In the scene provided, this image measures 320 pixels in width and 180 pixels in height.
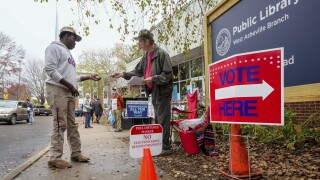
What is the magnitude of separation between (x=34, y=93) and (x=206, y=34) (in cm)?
8178

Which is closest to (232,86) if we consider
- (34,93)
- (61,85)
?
(61,85)

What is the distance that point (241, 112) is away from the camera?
2906 millimetres

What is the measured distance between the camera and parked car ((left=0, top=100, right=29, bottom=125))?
2167 centimetres

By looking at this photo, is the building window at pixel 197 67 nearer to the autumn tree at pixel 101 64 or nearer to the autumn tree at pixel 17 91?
the autumn tree at pixel 101 64

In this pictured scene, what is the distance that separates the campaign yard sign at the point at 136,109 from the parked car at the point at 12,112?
15.0 m

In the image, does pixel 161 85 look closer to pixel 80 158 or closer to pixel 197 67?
pixel 80 158

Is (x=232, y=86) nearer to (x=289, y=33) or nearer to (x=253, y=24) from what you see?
(x=289, y=33)

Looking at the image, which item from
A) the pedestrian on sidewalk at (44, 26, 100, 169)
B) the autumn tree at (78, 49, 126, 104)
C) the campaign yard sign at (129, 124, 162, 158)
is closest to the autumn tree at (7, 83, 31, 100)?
the autumn tree at (78, 49, 126, 104)

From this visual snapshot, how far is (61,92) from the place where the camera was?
4711mm

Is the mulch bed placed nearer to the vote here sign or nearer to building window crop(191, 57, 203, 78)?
the vote here sign

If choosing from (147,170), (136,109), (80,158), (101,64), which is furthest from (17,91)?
(147,170)

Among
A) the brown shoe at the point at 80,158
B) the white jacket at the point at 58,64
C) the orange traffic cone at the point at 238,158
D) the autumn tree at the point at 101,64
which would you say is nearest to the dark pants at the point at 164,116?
the brown shoe at the point at 80,158

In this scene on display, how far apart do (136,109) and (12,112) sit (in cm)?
1574

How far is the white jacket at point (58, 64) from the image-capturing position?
14.9 ft
